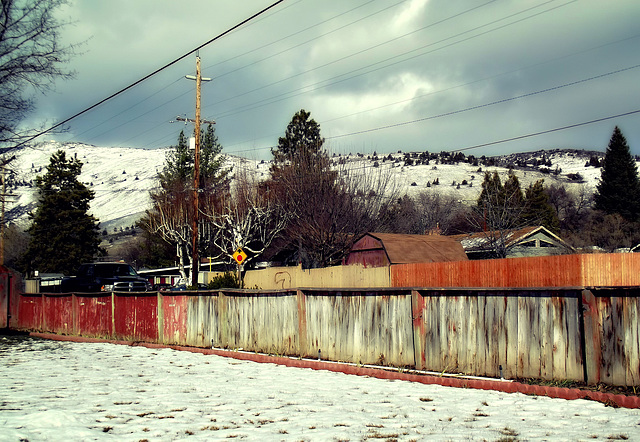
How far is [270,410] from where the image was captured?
8.25 meters

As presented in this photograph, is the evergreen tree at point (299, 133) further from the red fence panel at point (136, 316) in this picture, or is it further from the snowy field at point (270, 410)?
the snowy field at point (270, 410)

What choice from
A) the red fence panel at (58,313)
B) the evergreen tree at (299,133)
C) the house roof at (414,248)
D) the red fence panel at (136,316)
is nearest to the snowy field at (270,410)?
the red fence panel at (136,316)

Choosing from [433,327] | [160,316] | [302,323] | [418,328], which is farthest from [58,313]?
[433,327]

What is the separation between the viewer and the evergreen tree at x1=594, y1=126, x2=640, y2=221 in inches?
3332

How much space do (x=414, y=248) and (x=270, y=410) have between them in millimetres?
26408

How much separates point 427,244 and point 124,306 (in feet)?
64.3

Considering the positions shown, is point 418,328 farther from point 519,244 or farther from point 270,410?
point 519,244

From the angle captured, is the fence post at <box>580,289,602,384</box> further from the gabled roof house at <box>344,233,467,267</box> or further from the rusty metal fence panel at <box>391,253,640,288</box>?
the gabled roof house at <box>344,233,467,267</box>

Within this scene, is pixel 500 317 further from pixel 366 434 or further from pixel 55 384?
pixel 55 384

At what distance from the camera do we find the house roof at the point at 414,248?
3331 cm

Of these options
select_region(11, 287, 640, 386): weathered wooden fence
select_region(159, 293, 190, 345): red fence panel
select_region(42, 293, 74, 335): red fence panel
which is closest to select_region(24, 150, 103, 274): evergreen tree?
select_region(42, 293, 74, 335): red fence panel

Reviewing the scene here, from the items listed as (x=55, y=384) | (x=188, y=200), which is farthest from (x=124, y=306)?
(x=188, y=200)

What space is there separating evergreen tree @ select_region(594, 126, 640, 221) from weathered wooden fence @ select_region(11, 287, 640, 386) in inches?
3103

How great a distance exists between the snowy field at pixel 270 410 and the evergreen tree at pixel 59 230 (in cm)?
5929
